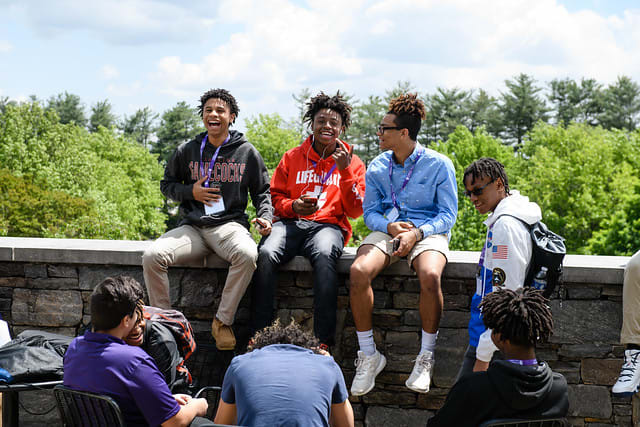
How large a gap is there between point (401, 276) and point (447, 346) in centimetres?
54

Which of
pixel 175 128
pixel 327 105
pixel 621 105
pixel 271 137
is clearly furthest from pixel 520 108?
pixel 327 105

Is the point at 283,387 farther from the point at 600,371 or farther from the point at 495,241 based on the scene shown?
the point at 600,371

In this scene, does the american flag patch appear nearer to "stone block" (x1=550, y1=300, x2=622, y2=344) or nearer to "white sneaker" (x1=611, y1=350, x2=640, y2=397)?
"stone block" (x1=550, y1=300, x2=622, y2=344)

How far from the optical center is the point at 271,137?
4072cm

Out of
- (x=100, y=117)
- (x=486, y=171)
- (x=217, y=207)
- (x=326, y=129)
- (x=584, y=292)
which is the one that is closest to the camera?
(x=486, y=171)

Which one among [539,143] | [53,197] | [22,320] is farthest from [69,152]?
[22,320]

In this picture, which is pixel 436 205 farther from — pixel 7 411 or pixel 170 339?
pixel 7 411

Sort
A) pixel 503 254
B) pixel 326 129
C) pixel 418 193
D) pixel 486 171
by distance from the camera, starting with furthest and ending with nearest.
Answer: pixel 326 129
pixel 418 193
pixel 486 171
pixel 503 254

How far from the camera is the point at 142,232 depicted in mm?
46625

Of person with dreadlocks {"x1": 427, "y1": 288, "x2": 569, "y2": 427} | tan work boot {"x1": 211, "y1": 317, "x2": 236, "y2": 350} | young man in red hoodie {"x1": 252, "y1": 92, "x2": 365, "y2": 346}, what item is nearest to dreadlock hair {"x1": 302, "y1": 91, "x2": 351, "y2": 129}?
young man in red hoodie {"x1": 252, "y1": 92, "x2": 365, "y2": 346}

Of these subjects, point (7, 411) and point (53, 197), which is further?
point (53, 197)

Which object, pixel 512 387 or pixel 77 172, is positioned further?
pixel 77 172

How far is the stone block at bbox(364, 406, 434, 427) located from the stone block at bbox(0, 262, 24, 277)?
2661 millimetres

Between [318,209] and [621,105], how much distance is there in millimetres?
58914
